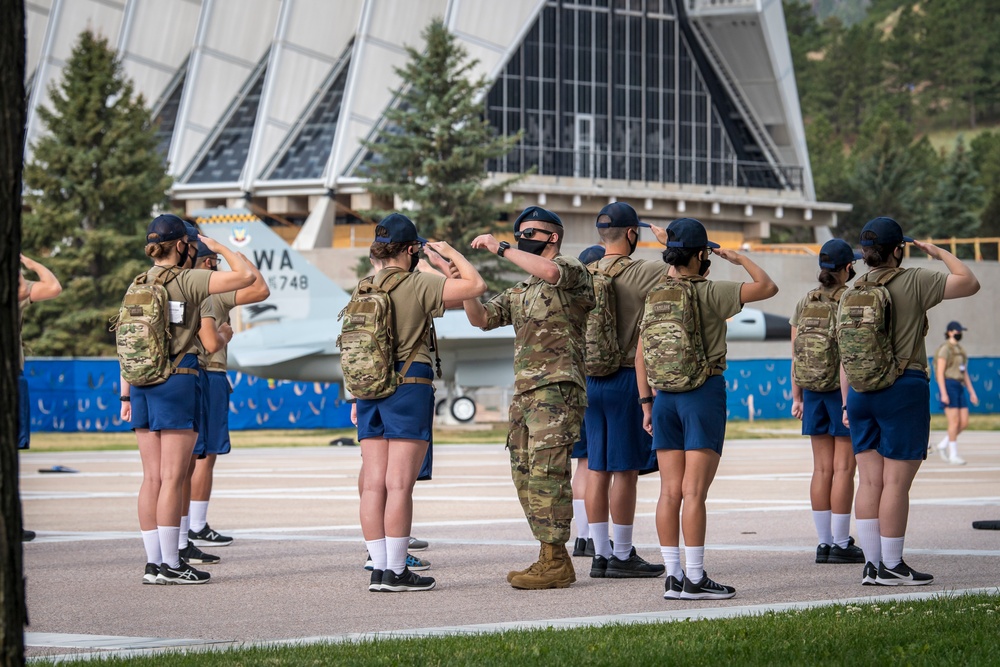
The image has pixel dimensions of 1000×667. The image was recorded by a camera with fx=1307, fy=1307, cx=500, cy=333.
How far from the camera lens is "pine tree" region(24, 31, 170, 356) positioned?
4291 cm

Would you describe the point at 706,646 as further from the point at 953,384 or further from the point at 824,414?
the point at 953,384

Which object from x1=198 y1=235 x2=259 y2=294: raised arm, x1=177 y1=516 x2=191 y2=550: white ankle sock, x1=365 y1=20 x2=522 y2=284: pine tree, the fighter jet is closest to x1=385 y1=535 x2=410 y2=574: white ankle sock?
x1=198 y1=235 x2=259 y2=294: raised arm

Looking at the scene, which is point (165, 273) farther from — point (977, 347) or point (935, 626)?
point (977, 347)

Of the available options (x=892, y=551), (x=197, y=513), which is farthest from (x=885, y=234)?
(x=197, y=513)

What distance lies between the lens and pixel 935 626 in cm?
591

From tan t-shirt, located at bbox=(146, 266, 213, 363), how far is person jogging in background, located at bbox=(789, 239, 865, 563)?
4087 millimetres

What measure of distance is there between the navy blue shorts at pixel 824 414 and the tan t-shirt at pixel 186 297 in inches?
169

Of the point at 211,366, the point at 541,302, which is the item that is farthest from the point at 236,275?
the point at 211,366

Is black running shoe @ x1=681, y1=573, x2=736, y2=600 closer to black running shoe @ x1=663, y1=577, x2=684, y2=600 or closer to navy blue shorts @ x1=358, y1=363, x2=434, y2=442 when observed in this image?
black running shoe @ x1=663, y1=577, x2=684, y2=600

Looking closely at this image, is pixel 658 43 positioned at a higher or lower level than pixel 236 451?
higher

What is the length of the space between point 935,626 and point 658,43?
58.1 meters

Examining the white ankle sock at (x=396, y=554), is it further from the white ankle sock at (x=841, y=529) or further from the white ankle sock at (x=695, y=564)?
the white ankle sock at (x=841, y=529)

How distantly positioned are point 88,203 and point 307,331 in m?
13.9

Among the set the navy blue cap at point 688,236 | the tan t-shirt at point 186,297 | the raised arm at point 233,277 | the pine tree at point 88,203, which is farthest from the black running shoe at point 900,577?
the pine tree at point 88,203
